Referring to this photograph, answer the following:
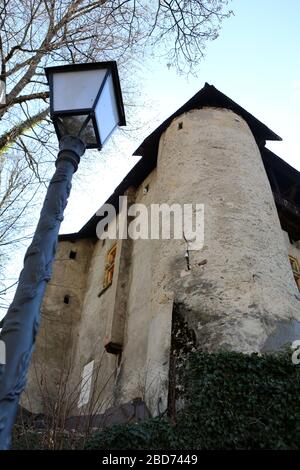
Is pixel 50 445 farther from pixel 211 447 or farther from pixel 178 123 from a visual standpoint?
pixel 178 123

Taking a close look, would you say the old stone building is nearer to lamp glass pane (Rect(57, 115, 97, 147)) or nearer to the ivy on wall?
the ivy on wall

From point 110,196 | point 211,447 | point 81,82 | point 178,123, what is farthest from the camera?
point 110,196

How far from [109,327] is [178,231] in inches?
147

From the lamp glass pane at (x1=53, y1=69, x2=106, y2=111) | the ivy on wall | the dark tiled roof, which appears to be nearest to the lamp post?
the lamp glass pane at (x1=53, y1=69, x2=106, y2=111)

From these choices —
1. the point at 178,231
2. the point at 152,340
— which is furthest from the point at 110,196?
the point at 152,340

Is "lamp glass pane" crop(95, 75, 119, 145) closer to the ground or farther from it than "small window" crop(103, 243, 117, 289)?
closer to the ground

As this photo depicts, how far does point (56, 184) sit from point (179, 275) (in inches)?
239

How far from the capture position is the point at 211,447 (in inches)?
184

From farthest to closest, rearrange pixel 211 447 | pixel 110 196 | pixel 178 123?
1. pixel 110 196
2. pixel 178 123
3. pixel 211 447

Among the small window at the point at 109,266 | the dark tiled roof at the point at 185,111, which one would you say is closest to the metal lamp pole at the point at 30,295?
the small window at the point at 109,266

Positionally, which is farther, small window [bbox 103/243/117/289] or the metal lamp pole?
small window [bbox 103/243/117/289]

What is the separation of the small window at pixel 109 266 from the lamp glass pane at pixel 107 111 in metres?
10.6

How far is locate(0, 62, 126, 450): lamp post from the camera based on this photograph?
2137mm

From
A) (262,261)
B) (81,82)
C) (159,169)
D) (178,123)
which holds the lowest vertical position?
(81,82)
